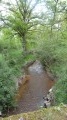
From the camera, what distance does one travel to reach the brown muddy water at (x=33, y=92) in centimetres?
998

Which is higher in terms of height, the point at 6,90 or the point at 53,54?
the point at 6,90

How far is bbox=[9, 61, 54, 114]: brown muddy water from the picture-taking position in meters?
9.98

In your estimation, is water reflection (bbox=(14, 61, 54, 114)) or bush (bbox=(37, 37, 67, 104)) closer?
water reflection (bbox=(14, 61, 54, 114))

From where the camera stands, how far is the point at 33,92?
1255 centimetres

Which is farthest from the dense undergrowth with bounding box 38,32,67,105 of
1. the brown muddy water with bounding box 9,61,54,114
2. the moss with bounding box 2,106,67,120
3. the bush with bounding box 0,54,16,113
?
the moss with bounding box 2,106,67,120

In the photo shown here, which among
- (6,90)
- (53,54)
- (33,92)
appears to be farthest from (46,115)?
(53,54)

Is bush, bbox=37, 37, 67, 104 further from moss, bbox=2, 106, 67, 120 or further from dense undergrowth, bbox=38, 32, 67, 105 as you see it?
moss, bbox=2, 106, 67, 120

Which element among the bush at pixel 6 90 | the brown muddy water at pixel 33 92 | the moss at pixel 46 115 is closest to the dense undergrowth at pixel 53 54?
the brown muddy water at pixel 33 92

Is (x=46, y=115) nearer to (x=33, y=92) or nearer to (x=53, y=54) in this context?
(x=33, y=92)

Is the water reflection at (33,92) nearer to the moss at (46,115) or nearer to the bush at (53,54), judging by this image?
the bush at (53,54)

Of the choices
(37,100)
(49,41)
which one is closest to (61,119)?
(37,100)

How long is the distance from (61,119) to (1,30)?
24.1 m

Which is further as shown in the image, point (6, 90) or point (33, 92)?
point (33, 92)

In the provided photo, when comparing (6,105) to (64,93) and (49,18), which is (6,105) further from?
(49,18)
